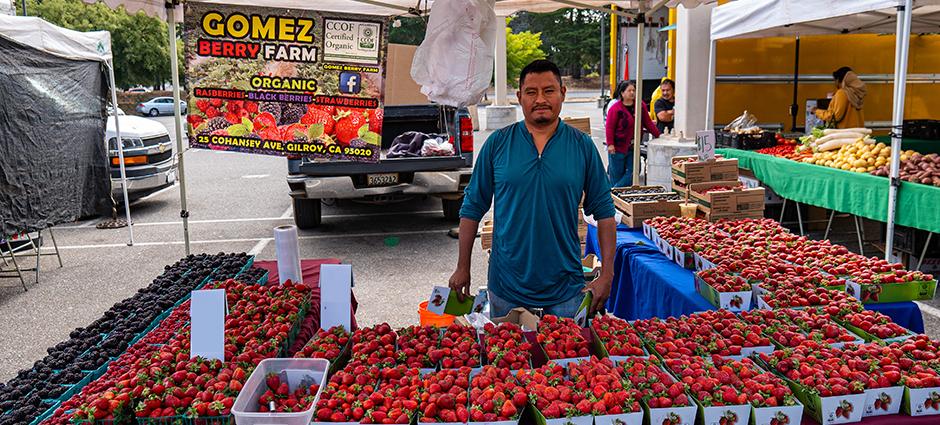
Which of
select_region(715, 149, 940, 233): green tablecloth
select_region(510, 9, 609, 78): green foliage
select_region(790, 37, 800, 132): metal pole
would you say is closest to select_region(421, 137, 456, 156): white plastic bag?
select_region(715, 149, 940, 233): green tablecloth

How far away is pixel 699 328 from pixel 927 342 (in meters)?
0.91

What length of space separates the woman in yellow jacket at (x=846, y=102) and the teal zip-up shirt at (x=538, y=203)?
7.89m

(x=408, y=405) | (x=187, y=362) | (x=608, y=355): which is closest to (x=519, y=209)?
(x=608, y=355)

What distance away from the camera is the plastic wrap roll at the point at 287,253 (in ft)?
14.0

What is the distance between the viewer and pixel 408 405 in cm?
250

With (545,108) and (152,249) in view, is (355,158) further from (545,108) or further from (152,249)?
(152,249)

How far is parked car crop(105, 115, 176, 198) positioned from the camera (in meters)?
10.9

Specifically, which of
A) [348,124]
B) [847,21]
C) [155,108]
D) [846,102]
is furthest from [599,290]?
[155,108]

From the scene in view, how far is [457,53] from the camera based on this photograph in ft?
15.8

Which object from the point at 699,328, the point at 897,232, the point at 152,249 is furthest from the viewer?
the point at 152,249

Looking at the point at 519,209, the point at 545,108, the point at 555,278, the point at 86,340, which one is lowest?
the point at 86,340

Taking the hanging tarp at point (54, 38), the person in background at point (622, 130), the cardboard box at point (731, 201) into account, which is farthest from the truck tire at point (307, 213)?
the cardboard box at point (731, 201)

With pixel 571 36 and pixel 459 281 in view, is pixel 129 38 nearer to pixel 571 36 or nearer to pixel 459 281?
pixel 571 36

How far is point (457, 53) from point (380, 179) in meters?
4.34
